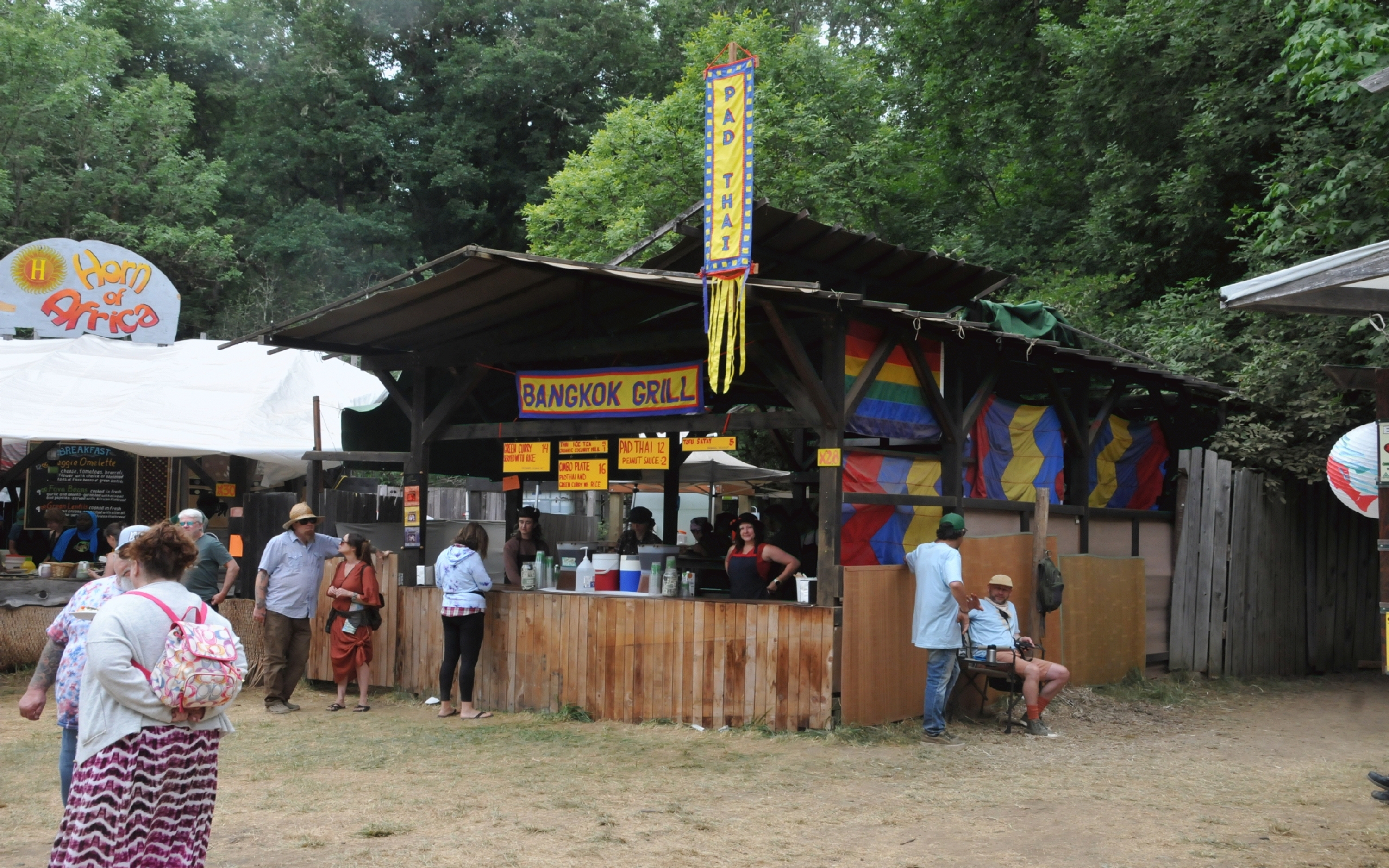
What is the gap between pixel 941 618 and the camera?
857 cm

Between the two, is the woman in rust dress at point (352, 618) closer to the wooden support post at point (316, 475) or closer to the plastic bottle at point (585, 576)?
the plastic bottle at point (585, 576)

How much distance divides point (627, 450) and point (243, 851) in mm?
5089

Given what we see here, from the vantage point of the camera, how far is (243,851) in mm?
5719

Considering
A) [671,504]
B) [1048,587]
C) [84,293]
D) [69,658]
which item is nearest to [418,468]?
[671,504]

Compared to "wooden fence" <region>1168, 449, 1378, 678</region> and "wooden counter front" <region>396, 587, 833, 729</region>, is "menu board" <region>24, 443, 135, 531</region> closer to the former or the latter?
"wooden counter front" <region>396, 587, 833, 729</region>

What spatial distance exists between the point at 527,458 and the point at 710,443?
1.88m

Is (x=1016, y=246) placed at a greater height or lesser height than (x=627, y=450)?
greater

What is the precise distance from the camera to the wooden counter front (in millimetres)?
8609

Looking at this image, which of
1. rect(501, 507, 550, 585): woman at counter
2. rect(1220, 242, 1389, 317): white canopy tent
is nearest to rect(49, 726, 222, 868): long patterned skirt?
rect(1220, 242, 1389, 317): white canopy tent

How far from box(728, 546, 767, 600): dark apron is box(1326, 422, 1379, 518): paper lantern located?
3.99m

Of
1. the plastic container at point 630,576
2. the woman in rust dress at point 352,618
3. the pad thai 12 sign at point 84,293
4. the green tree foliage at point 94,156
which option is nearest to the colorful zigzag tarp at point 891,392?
the plastic container at point 630,576

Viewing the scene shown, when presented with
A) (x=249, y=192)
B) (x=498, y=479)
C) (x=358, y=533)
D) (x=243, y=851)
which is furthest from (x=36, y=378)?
(x=249, y=192)

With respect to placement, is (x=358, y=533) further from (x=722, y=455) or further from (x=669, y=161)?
(x=669, y=161)

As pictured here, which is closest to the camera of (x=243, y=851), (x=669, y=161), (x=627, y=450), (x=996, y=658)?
(x=243, y=851)
